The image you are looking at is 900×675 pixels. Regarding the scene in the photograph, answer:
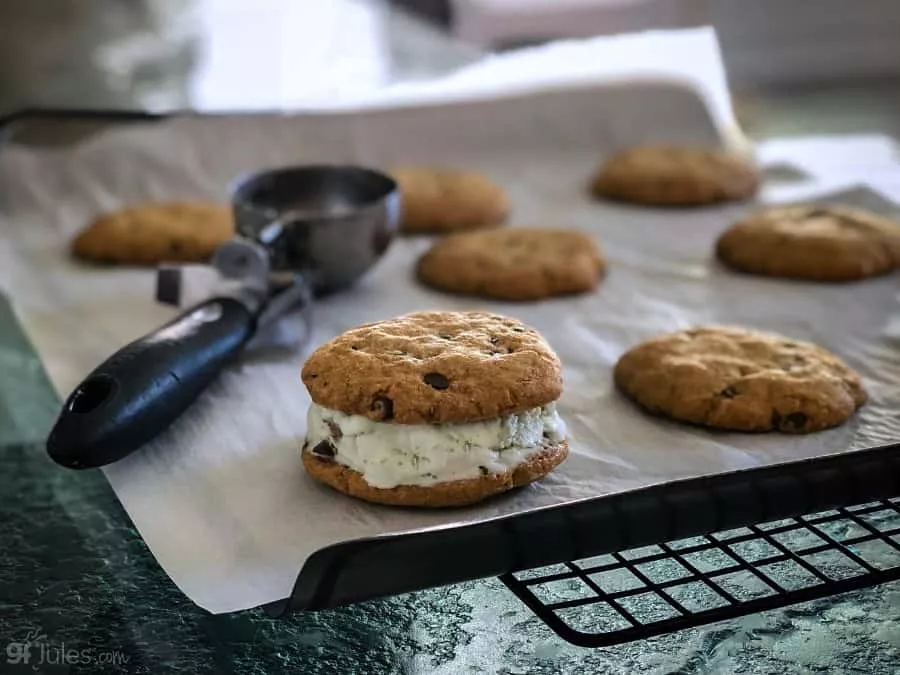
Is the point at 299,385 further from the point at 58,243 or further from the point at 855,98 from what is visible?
the point at 855,98

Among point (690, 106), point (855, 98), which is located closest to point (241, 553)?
point (690, 106)

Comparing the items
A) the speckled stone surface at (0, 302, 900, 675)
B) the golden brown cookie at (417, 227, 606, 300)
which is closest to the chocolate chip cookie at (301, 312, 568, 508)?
the speckled stone surface at (0, 302, 900, 675)

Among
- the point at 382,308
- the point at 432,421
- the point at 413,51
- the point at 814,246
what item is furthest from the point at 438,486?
the point at 413,51

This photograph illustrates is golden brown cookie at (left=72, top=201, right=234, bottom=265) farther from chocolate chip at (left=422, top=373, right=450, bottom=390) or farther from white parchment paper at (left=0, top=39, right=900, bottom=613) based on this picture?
chocolate chip at (left=422, top=373, right=450, bottom=390)

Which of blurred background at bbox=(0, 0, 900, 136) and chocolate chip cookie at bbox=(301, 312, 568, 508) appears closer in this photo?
chocolate chip cookie at bbox=(301, 312, 568, 508)

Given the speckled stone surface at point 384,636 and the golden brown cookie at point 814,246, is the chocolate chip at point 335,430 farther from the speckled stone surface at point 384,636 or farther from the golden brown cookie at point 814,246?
the golden brown cookie at point 814,246

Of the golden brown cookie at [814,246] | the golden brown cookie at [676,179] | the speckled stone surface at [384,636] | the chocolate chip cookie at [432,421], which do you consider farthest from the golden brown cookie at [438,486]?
the golden brown cookie at [676,179]

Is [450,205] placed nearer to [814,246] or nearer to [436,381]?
[814,246]
